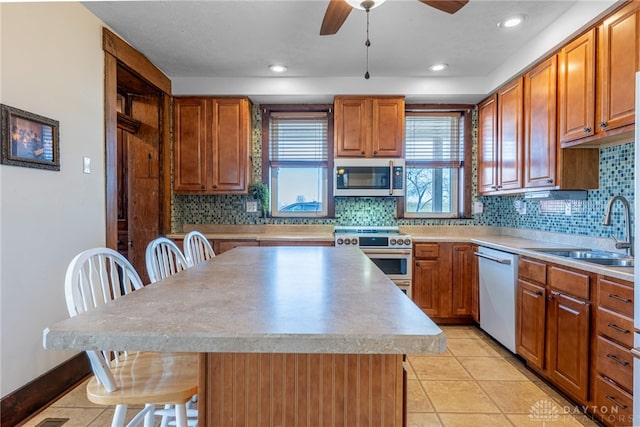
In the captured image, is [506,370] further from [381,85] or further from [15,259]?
[15,259]

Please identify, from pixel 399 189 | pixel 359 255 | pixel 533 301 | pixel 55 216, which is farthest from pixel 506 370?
pixel 55 216

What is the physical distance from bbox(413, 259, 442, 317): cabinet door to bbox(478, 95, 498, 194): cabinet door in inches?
40.8

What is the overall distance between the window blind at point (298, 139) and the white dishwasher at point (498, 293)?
2122 mm

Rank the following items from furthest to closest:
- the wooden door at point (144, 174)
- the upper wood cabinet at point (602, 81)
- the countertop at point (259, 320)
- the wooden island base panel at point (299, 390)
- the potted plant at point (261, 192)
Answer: the potted plant at point (261, 192) → the wooden door at point (144, 174) → the upper wood cabinet at point (602, 81) → the wooden island base panel at point (299, 390) → the countertop at point (259, 320)

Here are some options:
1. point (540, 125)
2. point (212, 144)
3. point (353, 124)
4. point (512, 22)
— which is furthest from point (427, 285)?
point (212, 144)

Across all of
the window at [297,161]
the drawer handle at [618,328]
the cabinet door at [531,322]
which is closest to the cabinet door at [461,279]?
the cabinet door at [531,322]

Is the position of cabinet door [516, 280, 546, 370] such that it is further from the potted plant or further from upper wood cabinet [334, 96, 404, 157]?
the potted plant

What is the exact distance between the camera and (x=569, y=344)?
82.7 inches

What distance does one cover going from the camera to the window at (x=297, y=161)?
161 inches

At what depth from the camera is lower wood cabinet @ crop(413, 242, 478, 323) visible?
3.51 meters

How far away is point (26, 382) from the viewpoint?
1932 mm

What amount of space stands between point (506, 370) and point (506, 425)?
759mm

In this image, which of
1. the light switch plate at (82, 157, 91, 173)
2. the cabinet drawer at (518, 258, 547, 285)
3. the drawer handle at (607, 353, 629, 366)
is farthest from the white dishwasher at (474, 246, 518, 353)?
the light switch plate at (82, 157, 91, 173)

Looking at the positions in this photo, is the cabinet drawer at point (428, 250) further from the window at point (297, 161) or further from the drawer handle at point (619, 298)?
the drawer handle at point (619, 298)
